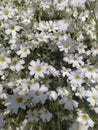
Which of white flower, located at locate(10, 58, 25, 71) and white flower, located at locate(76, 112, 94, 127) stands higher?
white flower, located at locate(10, 58, 25, 71)

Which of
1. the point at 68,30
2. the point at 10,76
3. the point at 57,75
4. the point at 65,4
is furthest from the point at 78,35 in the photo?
the point at 10,76

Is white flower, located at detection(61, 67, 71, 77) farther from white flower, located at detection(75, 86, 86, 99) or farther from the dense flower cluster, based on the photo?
white flower, located at detection(75, 86, 86, 99)

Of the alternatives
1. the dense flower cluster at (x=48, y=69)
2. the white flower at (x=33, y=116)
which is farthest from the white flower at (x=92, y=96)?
the white flower at (x=33, y=116)

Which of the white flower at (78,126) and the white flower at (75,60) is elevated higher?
the white flower at (75,60)

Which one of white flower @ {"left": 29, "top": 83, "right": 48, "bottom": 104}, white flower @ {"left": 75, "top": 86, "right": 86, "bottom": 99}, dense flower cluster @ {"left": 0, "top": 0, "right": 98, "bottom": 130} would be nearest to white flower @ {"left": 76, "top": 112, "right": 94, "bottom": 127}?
dense flower cluster @ {"left": 0, "top": 0, "right": 98, "bottom": 130}

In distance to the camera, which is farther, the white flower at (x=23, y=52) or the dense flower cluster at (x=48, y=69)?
the white flower at (x=23, y=52)

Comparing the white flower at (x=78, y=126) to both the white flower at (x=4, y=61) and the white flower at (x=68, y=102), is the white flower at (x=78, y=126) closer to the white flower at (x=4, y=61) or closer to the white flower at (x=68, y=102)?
the white flower at (x=68, y=102)

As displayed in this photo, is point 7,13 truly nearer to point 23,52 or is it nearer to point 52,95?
point 23,52

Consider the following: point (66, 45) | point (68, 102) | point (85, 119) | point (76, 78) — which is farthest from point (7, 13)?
point (85, 119)
